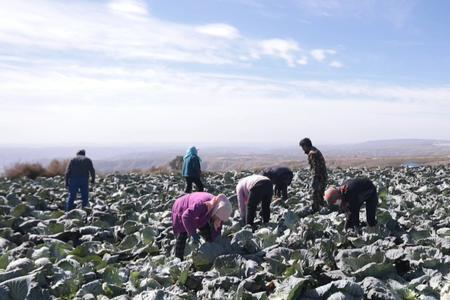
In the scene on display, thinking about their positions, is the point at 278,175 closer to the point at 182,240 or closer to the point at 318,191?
the point at 318,191

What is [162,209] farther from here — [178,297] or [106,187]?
[178,297]

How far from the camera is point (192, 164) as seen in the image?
15.3 metres

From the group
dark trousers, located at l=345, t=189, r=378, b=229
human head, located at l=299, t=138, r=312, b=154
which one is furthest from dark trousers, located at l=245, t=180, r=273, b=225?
human head, located at l=299, t=138, r=312, b=154

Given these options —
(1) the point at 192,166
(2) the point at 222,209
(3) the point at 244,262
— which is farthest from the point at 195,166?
(3) the point at 244,262

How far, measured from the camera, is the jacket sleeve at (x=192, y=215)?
7305 mm

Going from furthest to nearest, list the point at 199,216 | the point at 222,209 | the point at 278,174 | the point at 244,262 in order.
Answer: the point at 278,174 < the point at 199,216 < the point at 222,209 < the point at 244,262

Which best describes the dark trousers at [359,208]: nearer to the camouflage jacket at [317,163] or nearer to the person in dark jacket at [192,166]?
the camouflage jacket at [317,163]

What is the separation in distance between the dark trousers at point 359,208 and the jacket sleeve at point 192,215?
326 cm

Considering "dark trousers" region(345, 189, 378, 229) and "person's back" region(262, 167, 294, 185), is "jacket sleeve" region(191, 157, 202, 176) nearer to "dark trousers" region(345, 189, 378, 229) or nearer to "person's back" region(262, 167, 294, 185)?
"person's back" region(262, 167, 294, 185)

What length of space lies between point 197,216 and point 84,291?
201 centimetres

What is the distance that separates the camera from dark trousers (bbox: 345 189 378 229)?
9.20 meters

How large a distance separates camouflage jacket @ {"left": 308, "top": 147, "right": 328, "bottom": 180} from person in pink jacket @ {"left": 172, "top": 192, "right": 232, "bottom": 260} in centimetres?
473

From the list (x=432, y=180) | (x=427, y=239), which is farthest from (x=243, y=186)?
(x=432, y=180)

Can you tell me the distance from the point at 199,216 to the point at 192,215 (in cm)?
11
